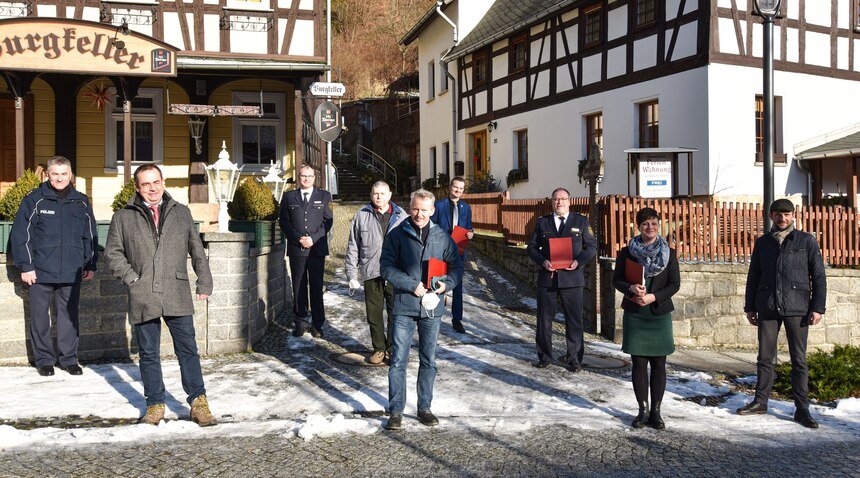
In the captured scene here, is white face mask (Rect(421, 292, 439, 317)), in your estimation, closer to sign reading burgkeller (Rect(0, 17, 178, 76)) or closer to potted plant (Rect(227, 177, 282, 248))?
potted plant (Rect(227, 177, 282, 248))

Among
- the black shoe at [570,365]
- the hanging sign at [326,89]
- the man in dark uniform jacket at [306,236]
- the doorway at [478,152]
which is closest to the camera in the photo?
the black shoe at [570,365]

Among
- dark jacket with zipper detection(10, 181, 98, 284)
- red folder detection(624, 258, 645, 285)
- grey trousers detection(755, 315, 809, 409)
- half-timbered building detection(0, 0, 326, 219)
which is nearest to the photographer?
red folder detection(624, 258, 645, 285)

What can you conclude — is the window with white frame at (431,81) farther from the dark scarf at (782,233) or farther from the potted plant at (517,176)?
the dark scarf at (782,233)

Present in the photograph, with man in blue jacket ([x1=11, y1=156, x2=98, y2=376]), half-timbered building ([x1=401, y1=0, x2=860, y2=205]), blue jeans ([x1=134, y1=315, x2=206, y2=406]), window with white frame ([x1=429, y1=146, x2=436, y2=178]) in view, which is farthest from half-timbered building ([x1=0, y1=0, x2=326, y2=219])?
window with white frame ([x1=429, y1=146, x2=436, y2=178])

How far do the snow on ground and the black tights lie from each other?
26 centimetres

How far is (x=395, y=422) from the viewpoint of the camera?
527 centimetres

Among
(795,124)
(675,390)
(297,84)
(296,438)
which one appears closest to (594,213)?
(675,390)

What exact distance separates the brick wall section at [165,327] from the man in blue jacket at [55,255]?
1.34 feet

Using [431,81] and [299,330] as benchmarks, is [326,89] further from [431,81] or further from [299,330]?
[431,81]

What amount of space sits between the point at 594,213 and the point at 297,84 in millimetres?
7089

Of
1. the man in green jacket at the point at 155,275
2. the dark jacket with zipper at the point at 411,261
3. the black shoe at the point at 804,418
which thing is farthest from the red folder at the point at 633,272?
the man in green jacket at the point at 155,275

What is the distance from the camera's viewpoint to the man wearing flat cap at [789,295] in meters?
5.93

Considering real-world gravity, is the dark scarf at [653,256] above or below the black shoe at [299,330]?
above

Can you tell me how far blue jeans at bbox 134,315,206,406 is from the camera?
5293 mm
